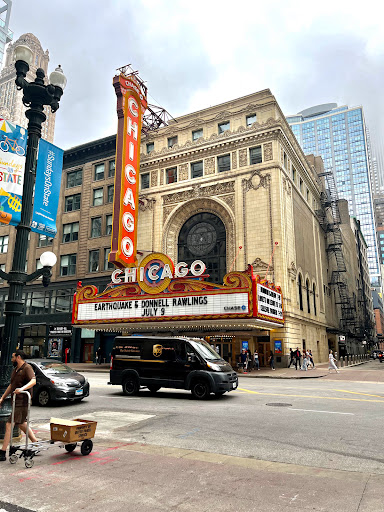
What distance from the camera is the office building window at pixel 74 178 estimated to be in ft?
156

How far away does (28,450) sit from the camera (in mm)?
6398

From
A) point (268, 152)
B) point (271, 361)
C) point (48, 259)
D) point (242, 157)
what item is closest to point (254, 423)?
point (48, 259)

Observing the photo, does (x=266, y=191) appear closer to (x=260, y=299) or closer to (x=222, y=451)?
(x=260, y=299)

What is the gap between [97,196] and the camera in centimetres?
4519

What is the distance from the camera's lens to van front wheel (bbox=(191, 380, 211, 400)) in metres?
14.1

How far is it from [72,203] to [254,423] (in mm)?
41563

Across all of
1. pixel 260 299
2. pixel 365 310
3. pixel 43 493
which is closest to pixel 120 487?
pixel 43 493

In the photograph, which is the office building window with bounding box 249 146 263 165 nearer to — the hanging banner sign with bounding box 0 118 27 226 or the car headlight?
the car headlight

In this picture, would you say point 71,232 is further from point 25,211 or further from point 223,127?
point 25,211

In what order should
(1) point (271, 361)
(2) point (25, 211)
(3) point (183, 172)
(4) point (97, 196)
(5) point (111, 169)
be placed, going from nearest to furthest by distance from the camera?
(2) point (25, 211), (1) point (271, 361), (3) point (183, 172), (5) point (111, 169), (4) point (97, 196)

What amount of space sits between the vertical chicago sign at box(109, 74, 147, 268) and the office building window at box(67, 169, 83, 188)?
44.7ft

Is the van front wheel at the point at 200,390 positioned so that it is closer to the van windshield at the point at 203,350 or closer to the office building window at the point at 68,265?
the van windshield at the point at 203,350

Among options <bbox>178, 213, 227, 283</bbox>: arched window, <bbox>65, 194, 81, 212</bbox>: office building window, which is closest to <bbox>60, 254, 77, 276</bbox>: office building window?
<bbox>65, 194, 81, 212</bbox>: office building window

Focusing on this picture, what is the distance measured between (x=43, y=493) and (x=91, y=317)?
28.4m
